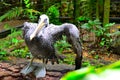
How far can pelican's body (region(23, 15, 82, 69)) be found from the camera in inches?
105

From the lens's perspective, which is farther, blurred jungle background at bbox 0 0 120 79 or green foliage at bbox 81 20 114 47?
green foliage at bbox 81 20 114 47

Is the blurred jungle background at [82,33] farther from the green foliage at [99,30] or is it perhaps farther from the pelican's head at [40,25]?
the pelican's head at [40,25]

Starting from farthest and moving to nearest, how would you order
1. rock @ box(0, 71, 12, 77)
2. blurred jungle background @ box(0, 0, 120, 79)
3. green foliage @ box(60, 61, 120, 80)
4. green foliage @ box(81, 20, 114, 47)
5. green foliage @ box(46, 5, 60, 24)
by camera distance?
green foliage @ box(46, 5, 60, 24)
green foliage @ box(81, 20, 114, 47)
blurred jungle background @ box(0, 0, 120, 79)
rock @ box(0, 71, 12, 77)
green foliage @ box(60, 61, 120, 80)

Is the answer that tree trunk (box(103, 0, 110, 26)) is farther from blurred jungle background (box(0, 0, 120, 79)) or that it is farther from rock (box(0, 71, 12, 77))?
rock (box(0, 71, 12, 77))

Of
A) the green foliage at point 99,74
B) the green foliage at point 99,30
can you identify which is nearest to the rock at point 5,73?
the green foliage at point 99,30

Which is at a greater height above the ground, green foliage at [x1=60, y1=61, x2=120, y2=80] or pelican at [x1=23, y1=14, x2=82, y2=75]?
green foliage at [x1=60, y1=61, x2=120, y2=80]

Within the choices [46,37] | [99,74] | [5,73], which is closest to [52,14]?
[5,73]

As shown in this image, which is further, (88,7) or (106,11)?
(88,7)

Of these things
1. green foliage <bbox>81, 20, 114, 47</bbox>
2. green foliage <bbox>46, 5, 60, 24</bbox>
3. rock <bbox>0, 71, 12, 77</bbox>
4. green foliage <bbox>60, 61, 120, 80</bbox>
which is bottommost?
rock <bbox>0, 71, 12, 77</bbox>

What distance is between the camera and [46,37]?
2746 millimetres

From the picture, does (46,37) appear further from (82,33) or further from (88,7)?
(88,7)

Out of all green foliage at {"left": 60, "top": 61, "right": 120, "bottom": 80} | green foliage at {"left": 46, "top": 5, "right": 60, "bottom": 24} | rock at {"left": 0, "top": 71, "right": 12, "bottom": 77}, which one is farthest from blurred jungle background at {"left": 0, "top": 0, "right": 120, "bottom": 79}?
green foliage at {"left": 60, "top": 61, "right": 120, "bottom": 80}

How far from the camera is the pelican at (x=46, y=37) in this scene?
2670 millimetres

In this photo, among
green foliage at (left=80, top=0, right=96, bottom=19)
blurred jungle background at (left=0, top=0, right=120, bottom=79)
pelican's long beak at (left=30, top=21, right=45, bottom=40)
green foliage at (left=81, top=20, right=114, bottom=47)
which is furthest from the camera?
green foliage at (left=80, top=0, right=96, bottom=19)
